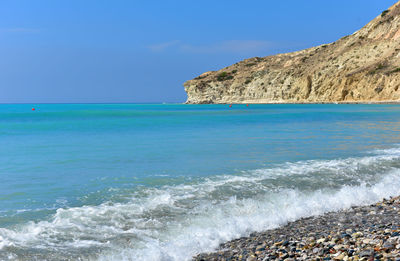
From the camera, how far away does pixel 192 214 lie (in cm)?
859

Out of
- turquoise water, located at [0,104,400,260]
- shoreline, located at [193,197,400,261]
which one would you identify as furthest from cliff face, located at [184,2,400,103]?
shoreline, located at [193,197,400,261]

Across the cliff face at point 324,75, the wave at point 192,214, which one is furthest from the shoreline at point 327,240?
the cliff face at point 324,75

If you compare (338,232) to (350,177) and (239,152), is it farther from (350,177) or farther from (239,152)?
(239,152)

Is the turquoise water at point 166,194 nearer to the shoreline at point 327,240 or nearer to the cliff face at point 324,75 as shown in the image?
the shoreline at point 327,240

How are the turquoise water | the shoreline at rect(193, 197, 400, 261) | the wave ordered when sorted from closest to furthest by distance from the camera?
the shoreline at rect(193, 197, 400, 261) → the wave → the turquoise water

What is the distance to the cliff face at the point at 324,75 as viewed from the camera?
94.3m

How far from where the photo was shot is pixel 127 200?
980 cm

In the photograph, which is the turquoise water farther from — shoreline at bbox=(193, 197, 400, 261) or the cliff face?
the cliff face

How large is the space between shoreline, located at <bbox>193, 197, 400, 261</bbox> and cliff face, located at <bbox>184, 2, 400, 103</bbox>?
8948 centimetres

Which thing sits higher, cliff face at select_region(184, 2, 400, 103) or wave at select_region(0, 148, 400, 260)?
cliff face at select_region(184, 2, 400, 103)

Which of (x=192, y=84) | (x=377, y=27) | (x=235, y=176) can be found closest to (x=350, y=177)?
(x=235, y=176)

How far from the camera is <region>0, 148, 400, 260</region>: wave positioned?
6617 mm

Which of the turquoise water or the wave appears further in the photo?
the turquoise water

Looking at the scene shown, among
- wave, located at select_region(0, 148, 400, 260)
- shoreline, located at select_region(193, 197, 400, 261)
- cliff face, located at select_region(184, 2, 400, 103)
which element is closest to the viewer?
shoreline, located at select_region(193, 197, 400, 261)
